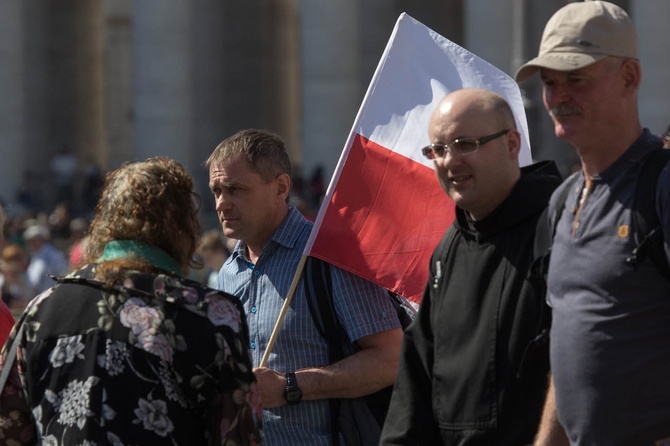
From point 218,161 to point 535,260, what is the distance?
2024 mm

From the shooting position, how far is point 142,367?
15.9 ft

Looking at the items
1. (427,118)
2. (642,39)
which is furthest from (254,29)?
(427,118)

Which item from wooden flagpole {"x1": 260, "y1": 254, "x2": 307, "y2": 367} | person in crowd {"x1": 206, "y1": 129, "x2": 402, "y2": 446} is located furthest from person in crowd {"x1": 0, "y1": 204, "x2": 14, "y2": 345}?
wooden flagpole {"x1": 260, "y1": 254, "x2": 307, "y2": 367}

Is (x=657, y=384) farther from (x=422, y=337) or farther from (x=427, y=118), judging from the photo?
(x=427, y=118)

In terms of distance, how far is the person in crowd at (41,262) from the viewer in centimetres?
2061

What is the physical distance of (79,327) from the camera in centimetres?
492

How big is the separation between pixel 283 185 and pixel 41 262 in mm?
14923

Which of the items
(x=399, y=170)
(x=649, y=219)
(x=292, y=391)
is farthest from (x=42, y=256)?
(x=649, y=219)

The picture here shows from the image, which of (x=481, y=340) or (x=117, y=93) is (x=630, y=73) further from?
(x=117, y=93)

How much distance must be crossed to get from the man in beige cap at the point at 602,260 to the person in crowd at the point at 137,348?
102cm

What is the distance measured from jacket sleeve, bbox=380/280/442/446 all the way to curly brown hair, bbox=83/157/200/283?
86cm

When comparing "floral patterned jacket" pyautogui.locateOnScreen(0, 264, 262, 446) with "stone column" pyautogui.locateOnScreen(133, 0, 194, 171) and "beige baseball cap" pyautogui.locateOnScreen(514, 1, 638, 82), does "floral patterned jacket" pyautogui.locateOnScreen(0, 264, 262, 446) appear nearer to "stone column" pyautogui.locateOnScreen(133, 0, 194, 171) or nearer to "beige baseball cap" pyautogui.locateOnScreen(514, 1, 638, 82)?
"beige baseball cap" pyautogui.locateOnScreen(514, 1, 638, 82)

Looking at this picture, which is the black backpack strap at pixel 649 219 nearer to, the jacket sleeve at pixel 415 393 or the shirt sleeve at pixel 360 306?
the jacket sleeve at pixel 415 393

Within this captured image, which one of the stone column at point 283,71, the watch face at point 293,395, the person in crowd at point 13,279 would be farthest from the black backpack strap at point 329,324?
the stone column at point 283,71
